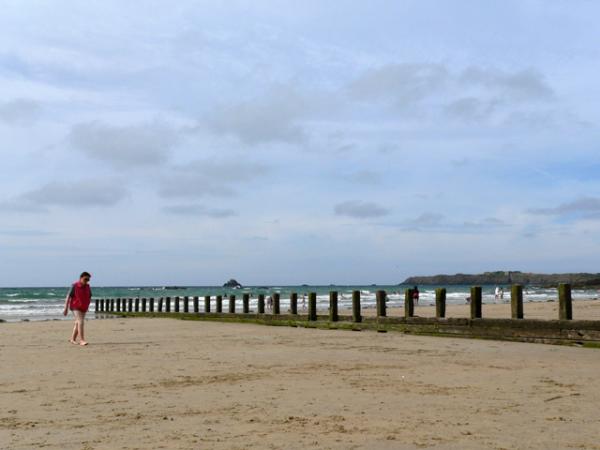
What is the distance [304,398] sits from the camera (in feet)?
27.5

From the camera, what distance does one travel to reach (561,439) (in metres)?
6.10

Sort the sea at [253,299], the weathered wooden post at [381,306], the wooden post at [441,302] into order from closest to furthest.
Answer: the wooden post at [441,302] → the weathered wooden post at [381,306] → the sea at [253,299]

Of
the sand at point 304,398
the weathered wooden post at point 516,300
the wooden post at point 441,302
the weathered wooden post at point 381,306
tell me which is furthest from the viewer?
the weathered wooden post at point 381,306

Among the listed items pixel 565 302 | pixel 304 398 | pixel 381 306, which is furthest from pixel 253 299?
pixel 304 398

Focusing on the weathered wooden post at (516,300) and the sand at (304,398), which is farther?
the weathered wooden post at (516,300)

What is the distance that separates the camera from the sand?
6250 mm

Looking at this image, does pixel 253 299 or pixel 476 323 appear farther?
pixel 253 299

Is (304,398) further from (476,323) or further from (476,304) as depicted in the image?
(476,304)

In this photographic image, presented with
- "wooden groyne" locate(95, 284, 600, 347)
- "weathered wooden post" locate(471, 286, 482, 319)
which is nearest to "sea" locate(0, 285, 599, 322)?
"wooden groyne" locate(95, 284, 600, 347)

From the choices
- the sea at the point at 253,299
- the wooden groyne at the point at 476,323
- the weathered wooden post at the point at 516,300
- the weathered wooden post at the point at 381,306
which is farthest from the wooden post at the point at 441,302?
the sea at the point at 253,299

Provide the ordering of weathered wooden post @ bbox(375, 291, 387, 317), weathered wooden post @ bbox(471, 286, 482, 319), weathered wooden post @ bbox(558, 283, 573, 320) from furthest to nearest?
weathered wooden post @ bbox(375, 291, 387, 317)
weathered wooden post @ bbox(471, 286, 482, 319)
weathered wooden post @ bbox(558, 283, 573, 320)

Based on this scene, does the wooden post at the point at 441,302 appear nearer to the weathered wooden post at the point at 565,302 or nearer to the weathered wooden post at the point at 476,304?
the weathered wooden post at the point at 476,304

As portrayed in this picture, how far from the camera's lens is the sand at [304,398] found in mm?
6250

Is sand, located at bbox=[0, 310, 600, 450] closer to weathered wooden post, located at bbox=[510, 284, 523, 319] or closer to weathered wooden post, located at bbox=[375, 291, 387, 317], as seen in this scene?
weathered wooden post, located at bbox=[510, 284, 523, 319]
